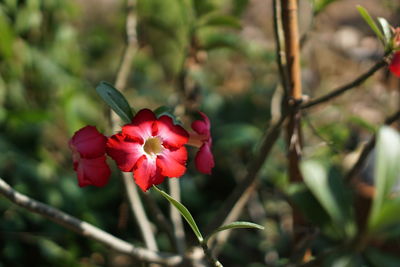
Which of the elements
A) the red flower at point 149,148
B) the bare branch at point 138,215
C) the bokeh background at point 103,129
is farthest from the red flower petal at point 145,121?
the bokeh background at point 103,129

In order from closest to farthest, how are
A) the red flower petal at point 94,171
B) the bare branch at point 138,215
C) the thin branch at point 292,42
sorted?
the red flower petal at point 94,171 < the thin branch at point 292,42 < the bare branch at point 138,215

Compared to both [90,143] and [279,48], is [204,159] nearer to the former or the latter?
[90,143]

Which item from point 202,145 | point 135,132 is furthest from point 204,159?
point 135,132

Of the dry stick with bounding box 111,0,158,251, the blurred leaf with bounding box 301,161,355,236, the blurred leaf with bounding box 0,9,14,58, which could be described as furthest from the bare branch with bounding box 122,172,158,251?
the blurred leaf with bounding box 0,9,14,58

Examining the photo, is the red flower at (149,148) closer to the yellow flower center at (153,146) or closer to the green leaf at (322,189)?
the yellow flower center at (153,146)

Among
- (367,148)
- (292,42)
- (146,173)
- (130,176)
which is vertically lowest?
(130,176)

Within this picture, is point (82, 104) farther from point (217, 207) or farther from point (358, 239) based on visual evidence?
point (358, 239)
